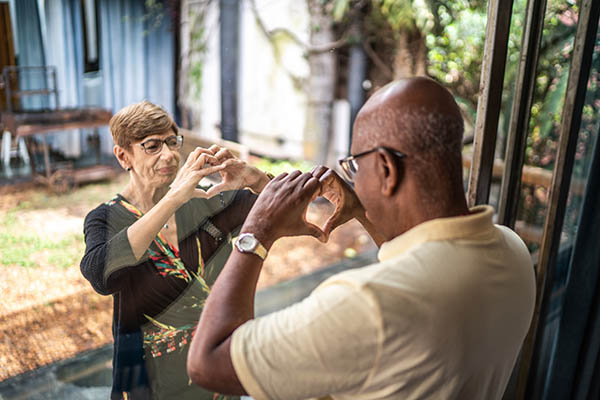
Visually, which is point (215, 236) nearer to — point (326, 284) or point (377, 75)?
point (326, 284)

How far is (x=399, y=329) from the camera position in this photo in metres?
Result: 0.65

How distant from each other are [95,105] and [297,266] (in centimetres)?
218

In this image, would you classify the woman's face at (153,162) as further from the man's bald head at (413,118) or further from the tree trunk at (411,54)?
the tree trunk at (411,54)

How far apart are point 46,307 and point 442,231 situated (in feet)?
2.91

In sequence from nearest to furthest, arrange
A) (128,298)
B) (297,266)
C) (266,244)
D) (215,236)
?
(266,244) → (128,298) → (215,236) → (297,266)

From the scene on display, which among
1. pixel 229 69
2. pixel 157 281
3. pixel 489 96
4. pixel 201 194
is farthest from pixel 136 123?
pixel 489 96

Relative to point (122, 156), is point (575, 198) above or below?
below

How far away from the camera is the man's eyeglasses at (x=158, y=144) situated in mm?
980

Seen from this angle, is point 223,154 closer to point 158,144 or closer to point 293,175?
point 158,144

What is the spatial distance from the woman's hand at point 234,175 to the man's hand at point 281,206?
243mm

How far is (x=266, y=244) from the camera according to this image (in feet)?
2.58

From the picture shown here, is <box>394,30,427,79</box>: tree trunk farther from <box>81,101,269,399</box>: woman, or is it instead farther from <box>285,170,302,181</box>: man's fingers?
<box>285,170,302,181</box>: man's fingers

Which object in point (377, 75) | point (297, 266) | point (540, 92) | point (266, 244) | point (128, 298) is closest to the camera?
point (266, 244)

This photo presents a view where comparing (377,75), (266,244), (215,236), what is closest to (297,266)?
(377,75)
